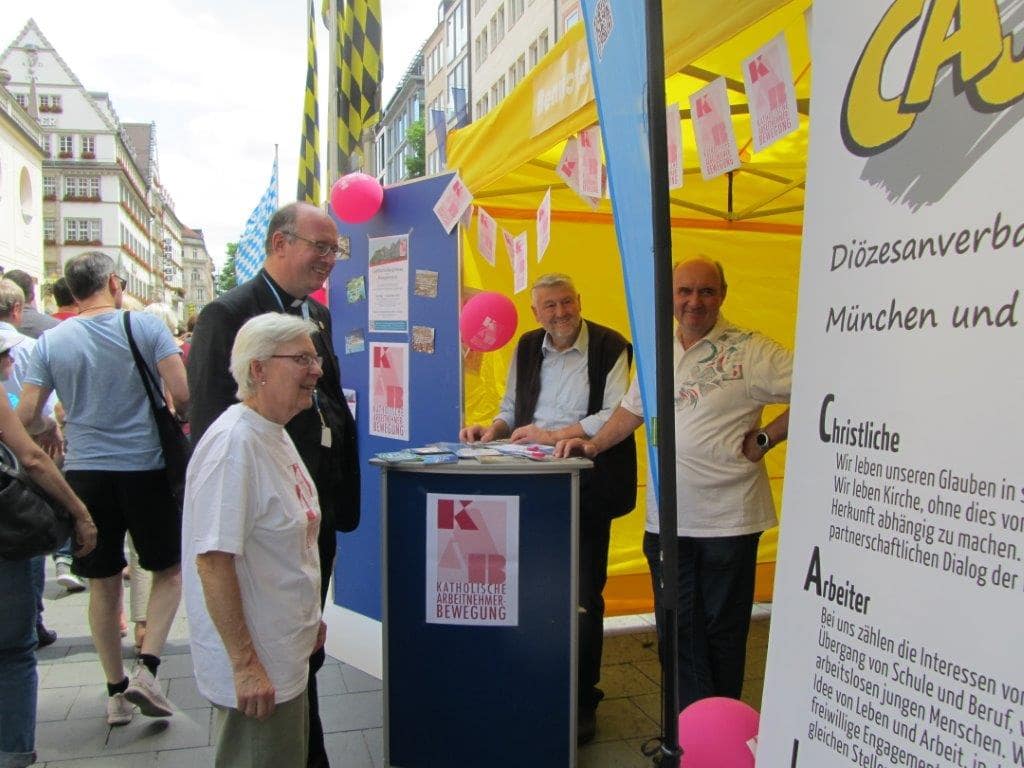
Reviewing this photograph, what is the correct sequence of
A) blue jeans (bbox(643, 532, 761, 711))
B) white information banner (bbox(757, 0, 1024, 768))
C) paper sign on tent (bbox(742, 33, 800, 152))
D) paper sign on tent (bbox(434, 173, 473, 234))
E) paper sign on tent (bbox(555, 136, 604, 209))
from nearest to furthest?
white information banner (bbox(757, 0, 1024, 768)) → paper sign on tent (bbox(742, 33, 800, 152)) → blue jeans (bbox(643, 532, 761, 711)) → paper sign on tent (bbox(555, 136, 604, 209)) → paper sign on tent (bbox(434, 173, 473, 234))

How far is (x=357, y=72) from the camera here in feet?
21.8

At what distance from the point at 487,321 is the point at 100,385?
1748 millimetres

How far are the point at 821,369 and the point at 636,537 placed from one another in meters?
3.67

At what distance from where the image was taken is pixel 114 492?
341cm

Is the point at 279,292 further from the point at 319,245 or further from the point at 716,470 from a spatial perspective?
the point at 716,470

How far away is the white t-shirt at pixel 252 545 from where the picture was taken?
6.16 ft

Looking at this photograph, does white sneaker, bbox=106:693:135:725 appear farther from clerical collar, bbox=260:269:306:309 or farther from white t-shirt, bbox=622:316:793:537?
white t-shirt, bbox=622:316:793:537

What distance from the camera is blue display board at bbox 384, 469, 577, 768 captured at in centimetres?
273

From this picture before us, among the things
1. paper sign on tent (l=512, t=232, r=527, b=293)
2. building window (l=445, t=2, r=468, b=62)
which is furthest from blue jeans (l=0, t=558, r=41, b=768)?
building window (l=445, t=2, r=468, b=62)

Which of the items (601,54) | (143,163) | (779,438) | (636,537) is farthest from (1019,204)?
(143,163)

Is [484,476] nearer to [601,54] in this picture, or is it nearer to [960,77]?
[601,54]

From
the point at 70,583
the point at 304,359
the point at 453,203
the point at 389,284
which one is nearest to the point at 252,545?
the point at 304,359

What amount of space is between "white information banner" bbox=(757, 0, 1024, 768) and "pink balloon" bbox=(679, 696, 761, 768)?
1.78ft

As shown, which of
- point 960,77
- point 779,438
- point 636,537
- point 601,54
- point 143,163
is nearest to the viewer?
point 960,77
